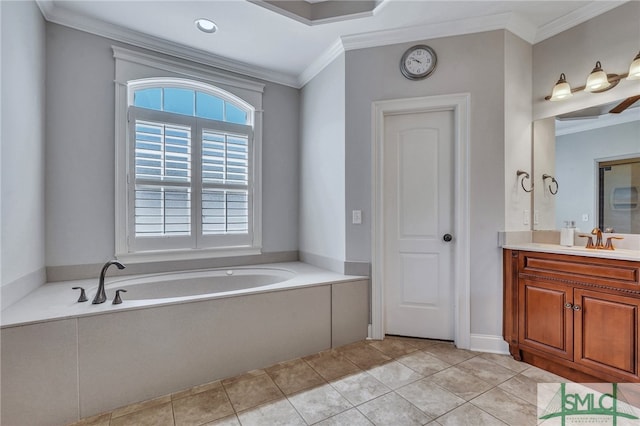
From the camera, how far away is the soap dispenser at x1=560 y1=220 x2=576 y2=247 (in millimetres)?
2168

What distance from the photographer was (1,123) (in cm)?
161

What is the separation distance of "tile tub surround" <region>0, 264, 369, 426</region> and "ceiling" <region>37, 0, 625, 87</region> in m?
2.17

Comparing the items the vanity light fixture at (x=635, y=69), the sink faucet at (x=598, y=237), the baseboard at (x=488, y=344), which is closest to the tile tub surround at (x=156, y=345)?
the baseboard at (x=488, y=344)

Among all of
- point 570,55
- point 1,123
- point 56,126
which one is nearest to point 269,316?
point 1,123

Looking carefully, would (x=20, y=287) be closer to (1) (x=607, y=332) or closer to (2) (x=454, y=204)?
(2) (x=454, y=204)

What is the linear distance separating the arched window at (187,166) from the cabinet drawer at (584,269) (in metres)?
2.57

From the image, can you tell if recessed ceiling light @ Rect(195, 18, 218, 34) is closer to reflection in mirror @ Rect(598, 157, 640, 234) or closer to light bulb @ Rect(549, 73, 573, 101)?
light bulb @ Rect(549, 73, 573, 101)

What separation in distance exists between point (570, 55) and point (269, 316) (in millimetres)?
3084

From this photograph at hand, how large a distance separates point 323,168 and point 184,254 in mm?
1627

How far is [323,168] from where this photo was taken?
117 inches

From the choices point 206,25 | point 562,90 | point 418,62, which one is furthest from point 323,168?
point 562,90

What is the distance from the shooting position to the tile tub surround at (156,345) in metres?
1.48

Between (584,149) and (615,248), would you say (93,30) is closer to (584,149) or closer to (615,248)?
(584,149)
